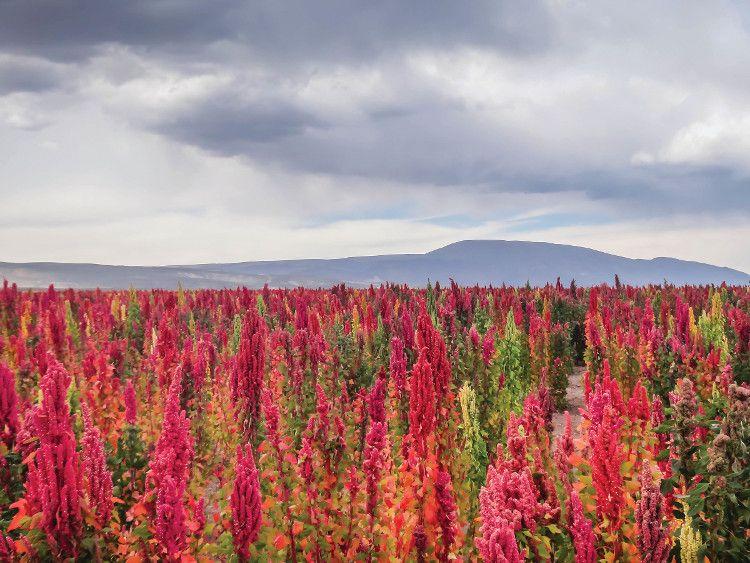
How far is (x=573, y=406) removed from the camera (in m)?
11.5

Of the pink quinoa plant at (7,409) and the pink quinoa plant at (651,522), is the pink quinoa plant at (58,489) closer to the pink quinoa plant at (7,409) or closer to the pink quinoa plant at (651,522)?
the pink quinoa plant at (7,409)

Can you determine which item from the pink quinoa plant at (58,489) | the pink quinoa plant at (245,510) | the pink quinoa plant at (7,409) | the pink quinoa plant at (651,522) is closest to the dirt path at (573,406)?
the pink quinoa plant at (651,522)

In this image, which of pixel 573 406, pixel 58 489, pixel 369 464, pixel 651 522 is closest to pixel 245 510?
pixel 58 489

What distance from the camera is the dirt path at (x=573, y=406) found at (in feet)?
32.8

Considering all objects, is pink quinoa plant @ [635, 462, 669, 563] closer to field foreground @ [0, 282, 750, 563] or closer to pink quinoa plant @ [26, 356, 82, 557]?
field foreground @ [0, 282, 750, 563]

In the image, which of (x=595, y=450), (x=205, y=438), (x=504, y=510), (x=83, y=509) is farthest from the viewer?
(x=205, y=438)

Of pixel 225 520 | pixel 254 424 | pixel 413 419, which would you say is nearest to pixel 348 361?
pixel 254 424

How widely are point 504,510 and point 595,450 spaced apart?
3.78ft

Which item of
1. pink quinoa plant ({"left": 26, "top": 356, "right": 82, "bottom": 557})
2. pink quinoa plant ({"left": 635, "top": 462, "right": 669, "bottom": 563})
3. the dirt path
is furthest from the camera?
the dirt path

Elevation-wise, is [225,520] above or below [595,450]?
below

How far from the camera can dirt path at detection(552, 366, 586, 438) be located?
999 cm

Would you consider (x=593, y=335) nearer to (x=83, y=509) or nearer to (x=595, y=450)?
(x=595, y=450)

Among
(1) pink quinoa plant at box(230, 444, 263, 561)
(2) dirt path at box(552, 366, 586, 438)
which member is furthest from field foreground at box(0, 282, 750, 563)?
(2) dirt path at box(552, 366, 586, 438)

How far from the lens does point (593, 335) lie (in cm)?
1034
